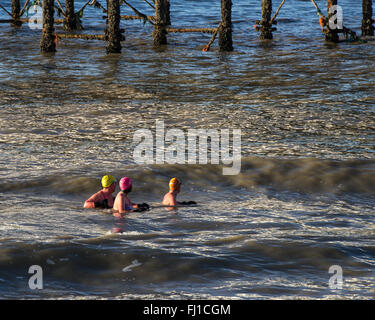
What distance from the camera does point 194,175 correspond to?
1062 cm

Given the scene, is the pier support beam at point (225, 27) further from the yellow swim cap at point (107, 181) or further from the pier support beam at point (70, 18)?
the yellow swim cap at point (107, 181)

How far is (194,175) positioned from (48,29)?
1237cm

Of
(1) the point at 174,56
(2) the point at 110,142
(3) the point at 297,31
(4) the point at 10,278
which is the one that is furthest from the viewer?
(3) the point at 297,31

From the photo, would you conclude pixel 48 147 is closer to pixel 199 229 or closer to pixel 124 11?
pixel 199 229

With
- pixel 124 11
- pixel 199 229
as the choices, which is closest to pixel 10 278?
pixel 199 229

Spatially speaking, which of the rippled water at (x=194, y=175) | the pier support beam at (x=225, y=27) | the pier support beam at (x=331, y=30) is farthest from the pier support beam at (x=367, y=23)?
the pier support beam at (x=225, y=27)

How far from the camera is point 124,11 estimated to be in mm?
35844

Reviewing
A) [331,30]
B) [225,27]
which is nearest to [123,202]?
[225,27]

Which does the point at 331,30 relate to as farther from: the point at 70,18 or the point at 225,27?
the point at 70,18

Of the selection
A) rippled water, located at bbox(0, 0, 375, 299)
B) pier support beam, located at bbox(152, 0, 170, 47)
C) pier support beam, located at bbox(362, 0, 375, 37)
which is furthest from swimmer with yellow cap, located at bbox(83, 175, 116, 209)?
pier support beam, located at bbox(362, 0, 375, 37)

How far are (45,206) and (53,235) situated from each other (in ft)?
5.03

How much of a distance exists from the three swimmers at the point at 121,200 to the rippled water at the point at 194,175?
6.4 inches
